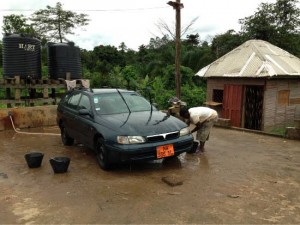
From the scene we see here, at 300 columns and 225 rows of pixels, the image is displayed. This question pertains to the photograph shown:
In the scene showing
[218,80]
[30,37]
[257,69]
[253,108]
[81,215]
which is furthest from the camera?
[218,80]

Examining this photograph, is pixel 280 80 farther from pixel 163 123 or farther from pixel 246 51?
pixel 163 123

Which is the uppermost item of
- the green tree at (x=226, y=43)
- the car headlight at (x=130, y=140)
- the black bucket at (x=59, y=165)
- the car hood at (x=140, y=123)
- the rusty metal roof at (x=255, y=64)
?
the green tree at (x=226, y=43)

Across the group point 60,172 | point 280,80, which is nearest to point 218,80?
point 280,80

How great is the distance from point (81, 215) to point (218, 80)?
43.0 ft

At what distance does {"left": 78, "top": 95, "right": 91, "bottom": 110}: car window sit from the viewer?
747 cm

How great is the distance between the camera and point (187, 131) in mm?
6855

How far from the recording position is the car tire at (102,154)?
→ 6.42 meters

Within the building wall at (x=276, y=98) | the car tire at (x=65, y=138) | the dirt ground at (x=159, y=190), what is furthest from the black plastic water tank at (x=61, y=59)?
the building wall at (x=276, y=98)

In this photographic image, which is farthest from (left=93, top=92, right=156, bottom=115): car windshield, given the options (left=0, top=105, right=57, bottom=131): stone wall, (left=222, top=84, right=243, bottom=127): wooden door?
(left=222, top=84, right=243, bottom=127): wooden door

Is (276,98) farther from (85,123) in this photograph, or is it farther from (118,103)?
(85,123)

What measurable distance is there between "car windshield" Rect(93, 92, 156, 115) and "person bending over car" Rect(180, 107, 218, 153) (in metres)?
0.90

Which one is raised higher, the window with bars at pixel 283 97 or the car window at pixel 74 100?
the car window at pixel 74 100

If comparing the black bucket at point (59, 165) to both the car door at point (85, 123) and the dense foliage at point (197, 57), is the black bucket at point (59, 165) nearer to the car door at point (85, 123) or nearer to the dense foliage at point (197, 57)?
the car door at point (85, 123)

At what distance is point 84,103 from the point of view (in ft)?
25.3
